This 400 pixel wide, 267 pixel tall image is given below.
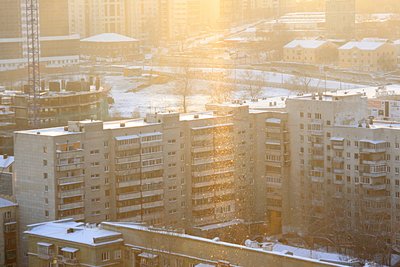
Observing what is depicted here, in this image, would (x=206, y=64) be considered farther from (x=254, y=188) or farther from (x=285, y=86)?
(x=254, y=188)

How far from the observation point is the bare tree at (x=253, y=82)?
2415cm

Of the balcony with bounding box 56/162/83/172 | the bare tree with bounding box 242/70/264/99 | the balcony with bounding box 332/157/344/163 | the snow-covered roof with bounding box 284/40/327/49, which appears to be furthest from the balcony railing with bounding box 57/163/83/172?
the snow-covered roof with bounding box 284/40/327/49

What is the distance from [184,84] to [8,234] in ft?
46.7

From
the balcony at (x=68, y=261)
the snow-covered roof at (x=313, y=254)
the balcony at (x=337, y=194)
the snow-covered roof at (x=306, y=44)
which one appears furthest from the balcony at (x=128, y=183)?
the snow-covered roof at (x=306, y=44)

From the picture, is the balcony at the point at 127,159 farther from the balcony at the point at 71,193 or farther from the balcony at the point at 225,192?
the balcony at the point at 225,192

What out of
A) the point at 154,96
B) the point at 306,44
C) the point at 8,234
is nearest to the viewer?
the point at 8,234

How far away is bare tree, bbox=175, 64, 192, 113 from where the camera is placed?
78.1 ft

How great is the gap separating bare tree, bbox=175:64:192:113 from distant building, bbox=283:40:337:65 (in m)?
2.84

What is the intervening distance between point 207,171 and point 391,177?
6.67 feet

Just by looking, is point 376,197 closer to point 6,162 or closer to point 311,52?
point 6,162

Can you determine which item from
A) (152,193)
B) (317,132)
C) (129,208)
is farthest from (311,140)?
(129,208)

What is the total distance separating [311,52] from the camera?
29.2 metres

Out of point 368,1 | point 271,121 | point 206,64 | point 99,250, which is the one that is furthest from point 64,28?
point 99,250

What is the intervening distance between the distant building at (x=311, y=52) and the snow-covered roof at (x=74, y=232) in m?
18.7
